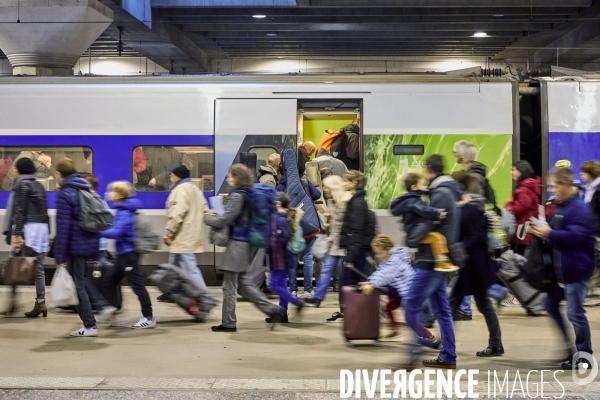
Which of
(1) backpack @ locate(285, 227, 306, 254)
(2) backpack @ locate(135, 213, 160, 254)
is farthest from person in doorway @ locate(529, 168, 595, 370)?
(2) backpack @ locate(135, 213, 160, 254)

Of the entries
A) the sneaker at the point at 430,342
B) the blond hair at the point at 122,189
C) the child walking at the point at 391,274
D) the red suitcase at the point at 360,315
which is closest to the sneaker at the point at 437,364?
the sneaker at the point at 430,342

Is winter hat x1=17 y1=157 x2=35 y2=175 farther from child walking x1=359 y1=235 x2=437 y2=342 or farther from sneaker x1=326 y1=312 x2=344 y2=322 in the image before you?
child walking x1=359 y1=235 x2=437 y2=342

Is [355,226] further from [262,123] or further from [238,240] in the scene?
[262,123]

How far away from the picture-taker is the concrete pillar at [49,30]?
785 inches

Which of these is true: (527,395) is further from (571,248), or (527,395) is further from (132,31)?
(132,31)

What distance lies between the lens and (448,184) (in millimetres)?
6906

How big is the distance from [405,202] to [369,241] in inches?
65.2

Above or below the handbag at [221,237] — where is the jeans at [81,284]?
below

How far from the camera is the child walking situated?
308 inches

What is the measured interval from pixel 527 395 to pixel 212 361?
106 inches

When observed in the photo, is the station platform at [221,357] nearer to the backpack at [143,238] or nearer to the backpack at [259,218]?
the backpack at [143,238]

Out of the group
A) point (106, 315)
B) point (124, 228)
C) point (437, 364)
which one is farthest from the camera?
point (106, 315)

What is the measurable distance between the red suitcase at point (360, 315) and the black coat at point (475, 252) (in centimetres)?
83

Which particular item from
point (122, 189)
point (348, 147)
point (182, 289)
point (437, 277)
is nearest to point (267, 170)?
point (348, 147)
